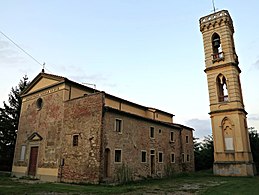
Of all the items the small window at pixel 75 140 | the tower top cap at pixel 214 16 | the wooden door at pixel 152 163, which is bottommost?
the wooden door at pixel 152 163

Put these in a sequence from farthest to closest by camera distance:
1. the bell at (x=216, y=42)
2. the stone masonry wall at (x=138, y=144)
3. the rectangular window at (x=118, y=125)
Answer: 1. the bell at (x=216, y=42)
2. the rectangular window at (x=118, y=125)
3. the stone masonry wall at (x=138, y=144)

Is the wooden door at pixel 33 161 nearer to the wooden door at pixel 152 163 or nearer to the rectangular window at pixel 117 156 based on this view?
the rectangular window at pixel 117 156

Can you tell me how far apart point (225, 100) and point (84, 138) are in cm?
1562

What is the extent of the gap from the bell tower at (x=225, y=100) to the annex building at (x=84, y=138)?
5.22m

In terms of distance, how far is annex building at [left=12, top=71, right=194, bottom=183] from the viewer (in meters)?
16.7

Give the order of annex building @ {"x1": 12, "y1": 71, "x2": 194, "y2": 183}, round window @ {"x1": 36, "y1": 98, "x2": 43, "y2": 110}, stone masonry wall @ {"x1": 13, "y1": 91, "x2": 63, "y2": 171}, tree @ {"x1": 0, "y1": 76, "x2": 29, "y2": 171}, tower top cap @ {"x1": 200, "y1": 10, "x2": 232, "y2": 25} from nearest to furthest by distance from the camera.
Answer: annex building @ {"x1": 12, "y1": 71, "x2": 194, "y2": 183}
stone masonry wall @ {"x1": 13, "y1": 91, "x2": 63, "y2": 171}
round window @ {"x1": 36, "y1": 98, "x2": 43, "y2": 110}
tower top cap @ {"x1": 200, "y1": 10, "x2": 232, "y2": 25}
tree @ {"x1": 0, "y1": 76, "x2": 29, "y2": 171}

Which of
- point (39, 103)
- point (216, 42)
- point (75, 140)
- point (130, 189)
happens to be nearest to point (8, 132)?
point (39, 103)

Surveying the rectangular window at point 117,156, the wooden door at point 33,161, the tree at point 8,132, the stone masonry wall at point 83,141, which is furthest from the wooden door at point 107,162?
the tree at point 8,132

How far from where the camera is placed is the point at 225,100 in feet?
79.0

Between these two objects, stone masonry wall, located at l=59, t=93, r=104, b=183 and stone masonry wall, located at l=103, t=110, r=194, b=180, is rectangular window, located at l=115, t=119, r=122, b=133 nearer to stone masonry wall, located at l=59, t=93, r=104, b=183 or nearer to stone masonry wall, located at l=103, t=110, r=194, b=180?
stone masonry wall, located at l=103, t=110, r=194, b=180

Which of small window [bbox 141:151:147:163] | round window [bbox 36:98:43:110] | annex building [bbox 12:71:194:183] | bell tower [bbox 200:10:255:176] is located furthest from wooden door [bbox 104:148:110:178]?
bell tower [bbox 200:10:255:176]

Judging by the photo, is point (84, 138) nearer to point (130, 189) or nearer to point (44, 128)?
point (44, 128)

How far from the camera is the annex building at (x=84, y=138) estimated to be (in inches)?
658

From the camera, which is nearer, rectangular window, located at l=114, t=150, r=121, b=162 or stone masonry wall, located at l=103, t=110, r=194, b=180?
stone masonry wall, located at l=103, t=110, r=194, b=180
